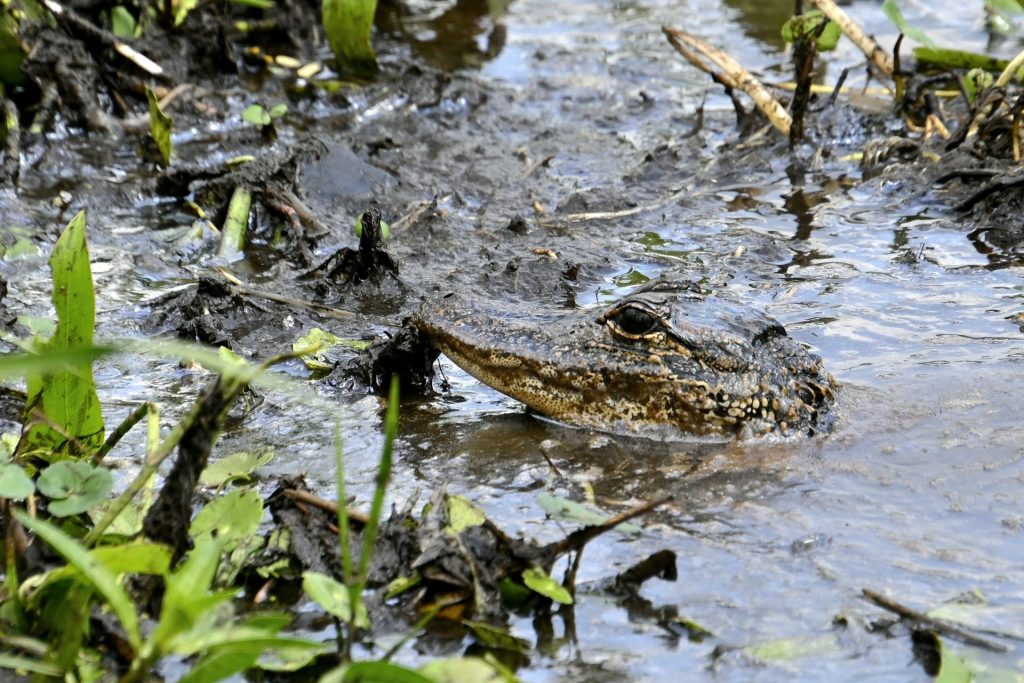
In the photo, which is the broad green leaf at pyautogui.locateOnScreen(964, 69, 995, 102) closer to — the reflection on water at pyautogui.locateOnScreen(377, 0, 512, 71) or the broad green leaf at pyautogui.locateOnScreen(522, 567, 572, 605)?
the reflection on water at pyautogui.locateOnScreen(377, 0, 512, 71)

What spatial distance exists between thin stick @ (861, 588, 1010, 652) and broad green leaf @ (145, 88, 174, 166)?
14.8ft

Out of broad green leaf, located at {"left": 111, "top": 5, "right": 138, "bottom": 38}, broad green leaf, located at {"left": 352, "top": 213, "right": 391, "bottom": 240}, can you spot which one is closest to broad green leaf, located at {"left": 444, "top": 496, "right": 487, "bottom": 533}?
broad green leaf, located at {"left": 352, "top": 213, "right": 391, "bottom": 240}

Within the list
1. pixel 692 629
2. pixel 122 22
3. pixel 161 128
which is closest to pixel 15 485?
pixel 692 629

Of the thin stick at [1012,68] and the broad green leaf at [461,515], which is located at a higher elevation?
the thin stick at [1012,68]

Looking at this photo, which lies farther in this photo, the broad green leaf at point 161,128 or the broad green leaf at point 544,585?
the broad green leaf at point 161,128

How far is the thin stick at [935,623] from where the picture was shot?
2682mm

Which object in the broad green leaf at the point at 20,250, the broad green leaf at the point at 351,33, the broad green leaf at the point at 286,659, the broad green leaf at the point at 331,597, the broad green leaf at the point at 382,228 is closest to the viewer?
the broad green leaf at the point at 331,597

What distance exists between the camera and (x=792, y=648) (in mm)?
2725

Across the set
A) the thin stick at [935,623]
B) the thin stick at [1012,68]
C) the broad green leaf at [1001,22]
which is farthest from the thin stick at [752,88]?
the thin stick at [935,623]

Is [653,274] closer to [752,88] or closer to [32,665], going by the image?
[752,88]

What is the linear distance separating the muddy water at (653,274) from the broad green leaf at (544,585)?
0.30 ft

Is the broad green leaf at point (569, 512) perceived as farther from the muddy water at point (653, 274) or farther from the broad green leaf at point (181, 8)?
the broad green leaf at point (181, 8)

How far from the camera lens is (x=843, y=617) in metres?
2.83

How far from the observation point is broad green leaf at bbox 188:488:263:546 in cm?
279
